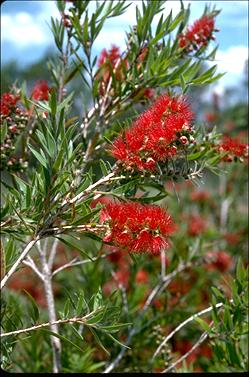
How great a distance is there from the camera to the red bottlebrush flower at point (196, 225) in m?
2.22

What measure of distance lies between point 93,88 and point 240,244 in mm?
1510

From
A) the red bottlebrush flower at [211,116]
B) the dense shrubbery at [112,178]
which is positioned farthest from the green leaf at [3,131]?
the red bottlebrush flower at [211,116]

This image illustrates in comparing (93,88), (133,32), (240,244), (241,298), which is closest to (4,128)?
(93,88)

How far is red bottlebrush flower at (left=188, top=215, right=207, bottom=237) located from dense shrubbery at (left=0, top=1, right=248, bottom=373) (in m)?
0.38

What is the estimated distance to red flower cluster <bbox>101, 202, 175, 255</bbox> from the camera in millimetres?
687

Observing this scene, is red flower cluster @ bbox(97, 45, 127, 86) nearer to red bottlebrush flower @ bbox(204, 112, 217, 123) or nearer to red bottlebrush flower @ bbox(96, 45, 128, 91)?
red bottlebrush flower @ bbox(96, 45, 128, 91)

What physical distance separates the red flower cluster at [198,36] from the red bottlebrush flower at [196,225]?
1.17 meters

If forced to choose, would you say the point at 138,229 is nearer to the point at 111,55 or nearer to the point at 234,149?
the point at 234,149

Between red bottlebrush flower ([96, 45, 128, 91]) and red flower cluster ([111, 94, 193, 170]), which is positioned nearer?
red flower cluster ([111, 94, 193, 170])

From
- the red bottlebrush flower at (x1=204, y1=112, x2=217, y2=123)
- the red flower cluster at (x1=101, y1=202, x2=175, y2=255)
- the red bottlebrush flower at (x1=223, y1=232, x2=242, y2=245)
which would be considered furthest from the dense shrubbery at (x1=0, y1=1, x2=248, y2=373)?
the red bottlebrush flower at (x1=204, y1=112, x2=217, y2=123)

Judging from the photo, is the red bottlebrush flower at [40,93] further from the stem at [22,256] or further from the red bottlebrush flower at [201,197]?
the red bottlebrush flower at [201,197]

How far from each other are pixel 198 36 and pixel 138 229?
506 millimetres

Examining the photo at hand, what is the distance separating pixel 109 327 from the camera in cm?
74

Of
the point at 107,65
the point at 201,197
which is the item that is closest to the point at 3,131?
the point at 107,65
